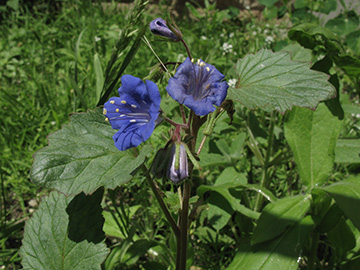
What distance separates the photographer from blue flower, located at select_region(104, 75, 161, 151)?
1.40 m

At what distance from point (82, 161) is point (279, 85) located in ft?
2.90

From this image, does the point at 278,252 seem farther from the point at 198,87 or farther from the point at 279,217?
the point at 198,87

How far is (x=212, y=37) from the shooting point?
14.9 feet

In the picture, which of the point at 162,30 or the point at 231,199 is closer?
the point at 162,30

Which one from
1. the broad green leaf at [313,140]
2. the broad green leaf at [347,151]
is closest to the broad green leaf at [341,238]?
the broad green leaf at [313,140]

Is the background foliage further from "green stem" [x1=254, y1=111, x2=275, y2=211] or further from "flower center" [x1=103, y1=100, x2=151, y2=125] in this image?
"flower center" [x1=103, y1=100, x2=151, y2=125]

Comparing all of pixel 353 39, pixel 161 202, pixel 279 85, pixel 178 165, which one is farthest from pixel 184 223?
pixel 353 39

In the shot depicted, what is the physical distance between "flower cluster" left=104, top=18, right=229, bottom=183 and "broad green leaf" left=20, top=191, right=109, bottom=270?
42 cm

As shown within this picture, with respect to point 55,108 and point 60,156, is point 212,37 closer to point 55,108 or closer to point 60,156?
point 55,108

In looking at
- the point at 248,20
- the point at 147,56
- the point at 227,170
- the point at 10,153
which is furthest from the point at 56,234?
the point at 248,20

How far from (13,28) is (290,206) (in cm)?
413

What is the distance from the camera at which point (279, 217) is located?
2.00 metres

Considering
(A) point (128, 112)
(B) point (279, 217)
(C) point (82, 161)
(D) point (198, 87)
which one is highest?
(D) point (198, 87)

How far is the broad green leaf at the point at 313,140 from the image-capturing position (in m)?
2.28
